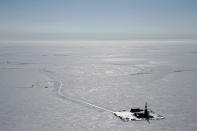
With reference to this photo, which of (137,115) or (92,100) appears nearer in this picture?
(137,115)

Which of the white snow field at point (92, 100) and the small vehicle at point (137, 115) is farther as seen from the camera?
the small vehicle at point (137, 115)

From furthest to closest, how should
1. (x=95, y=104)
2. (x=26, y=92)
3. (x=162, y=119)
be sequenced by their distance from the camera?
(x=26, y=92)
(x=95, y=104)
(x=162, y=119)

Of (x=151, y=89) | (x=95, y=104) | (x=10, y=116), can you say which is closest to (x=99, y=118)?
(x=95, y=104)

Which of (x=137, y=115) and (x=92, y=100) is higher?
(x=92, y=100)

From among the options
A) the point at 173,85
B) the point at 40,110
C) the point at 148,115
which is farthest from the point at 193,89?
the point at 40,110

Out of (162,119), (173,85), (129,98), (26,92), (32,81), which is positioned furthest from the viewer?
(32,81)

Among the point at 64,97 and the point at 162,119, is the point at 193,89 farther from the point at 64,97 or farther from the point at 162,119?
the point at 64,97

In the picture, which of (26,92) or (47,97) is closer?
(47,97)

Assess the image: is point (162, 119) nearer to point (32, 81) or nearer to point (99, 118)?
point (99, 118)

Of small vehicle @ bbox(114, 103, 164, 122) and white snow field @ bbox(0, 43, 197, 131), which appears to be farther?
small vehicle @ bbox(114, 103, 164, 122)
